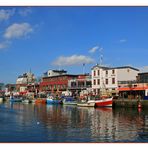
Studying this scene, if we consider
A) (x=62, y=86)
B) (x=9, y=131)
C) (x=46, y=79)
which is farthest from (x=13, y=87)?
(x=9, y=131)

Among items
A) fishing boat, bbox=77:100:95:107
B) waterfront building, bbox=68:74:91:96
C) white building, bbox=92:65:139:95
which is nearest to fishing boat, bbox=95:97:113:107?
fishing boat, bbox=77:100:95:107

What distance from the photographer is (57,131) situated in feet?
94.5

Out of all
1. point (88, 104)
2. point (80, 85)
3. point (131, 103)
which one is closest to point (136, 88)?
point (131, 103)

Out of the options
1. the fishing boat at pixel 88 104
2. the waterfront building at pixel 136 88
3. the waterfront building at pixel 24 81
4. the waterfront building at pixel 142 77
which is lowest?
the fishing boat at pixel 88 104

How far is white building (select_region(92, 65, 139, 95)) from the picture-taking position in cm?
8125

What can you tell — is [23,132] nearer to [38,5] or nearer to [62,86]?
[38,5]

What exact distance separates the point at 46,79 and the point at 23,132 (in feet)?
311

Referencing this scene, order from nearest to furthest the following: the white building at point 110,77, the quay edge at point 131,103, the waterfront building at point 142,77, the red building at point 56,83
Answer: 1. the quay edge at point 131,103
2. the waterfront building at point 142,77
3. the white building at point 110,77
4. the red building at point 56,83

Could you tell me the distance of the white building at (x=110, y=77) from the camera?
3199 inches

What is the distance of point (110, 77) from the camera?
83.1m

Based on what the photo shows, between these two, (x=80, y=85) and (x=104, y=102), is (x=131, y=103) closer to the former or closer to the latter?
(x=104, y=102)

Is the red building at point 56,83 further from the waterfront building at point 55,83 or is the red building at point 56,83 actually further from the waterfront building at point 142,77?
the waterfront building at point 142,77

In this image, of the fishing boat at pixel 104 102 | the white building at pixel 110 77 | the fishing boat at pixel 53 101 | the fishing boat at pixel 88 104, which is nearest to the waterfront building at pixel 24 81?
the fishing boat at pixel 53 101

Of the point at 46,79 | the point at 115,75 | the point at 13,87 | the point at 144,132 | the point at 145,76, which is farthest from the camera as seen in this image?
the point at 13,87
